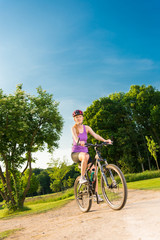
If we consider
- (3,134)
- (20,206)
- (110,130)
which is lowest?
(20,206)

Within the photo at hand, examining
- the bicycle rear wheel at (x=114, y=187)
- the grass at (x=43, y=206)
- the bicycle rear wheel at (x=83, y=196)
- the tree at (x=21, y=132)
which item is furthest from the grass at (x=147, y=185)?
the tree at (x=21, y=132)

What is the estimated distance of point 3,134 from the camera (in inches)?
615

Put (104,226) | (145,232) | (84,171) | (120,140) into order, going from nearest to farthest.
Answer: (145,232), (104,226), (84,171), (120,140)

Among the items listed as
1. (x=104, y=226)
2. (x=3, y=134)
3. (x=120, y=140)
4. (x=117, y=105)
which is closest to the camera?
(x=104, y=226)

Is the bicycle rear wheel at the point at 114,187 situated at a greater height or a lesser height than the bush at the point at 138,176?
greater

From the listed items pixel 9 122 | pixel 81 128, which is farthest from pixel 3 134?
pixel 81 128

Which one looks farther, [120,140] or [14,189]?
[120,140]

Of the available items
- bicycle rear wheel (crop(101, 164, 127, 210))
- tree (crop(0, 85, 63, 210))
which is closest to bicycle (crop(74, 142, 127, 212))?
bicycle rear wheel (crop(101, 164, 127, 210))

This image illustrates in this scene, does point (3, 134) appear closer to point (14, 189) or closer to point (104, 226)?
point (14, 189)

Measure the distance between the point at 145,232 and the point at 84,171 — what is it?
245cm

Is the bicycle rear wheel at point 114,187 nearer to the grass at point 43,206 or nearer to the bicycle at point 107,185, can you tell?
the bicycle at point 107,185

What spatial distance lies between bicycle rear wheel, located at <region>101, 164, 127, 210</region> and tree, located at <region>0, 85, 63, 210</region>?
473 inches

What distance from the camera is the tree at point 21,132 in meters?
15.9

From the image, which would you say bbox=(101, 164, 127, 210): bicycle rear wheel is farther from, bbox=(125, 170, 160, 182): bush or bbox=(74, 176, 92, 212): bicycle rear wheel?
bbox=(125, 170, 160, 182): bush
